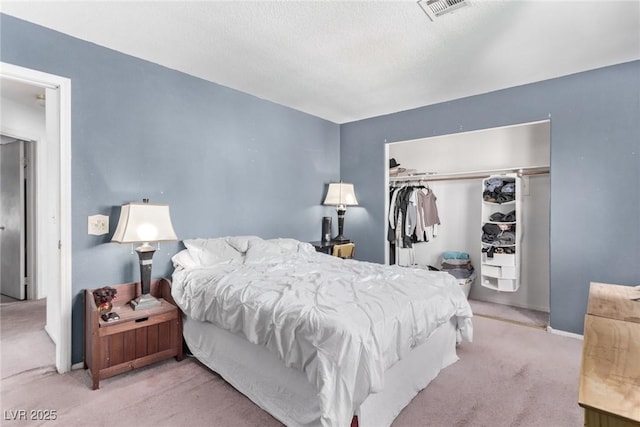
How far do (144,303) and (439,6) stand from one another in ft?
9.75

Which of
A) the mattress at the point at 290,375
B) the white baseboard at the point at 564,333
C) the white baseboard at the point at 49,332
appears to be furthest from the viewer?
the white baseboard at the point at 564,333

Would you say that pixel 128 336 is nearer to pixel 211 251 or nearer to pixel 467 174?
pixel 211 251

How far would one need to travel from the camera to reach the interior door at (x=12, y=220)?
4281 mm

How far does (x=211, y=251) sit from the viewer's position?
2973 millimetres

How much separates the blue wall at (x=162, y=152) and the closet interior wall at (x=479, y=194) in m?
1.96

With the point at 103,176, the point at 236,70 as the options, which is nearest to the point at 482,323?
the point at 236,70

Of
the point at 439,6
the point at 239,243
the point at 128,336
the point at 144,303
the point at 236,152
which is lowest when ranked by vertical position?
the point at 128,336

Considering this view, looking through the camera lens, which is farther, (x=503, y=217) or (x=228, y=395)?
(x=503, y=217)

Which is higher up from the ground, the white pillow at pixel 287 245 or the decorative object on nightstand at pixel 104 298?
the white pillow at pixel 287 245

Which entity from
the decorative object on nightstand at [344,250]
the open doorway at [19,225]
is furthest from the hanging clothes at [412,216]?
the open doorway at [19,225]

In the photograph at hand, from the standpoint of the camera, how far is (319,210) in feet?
15.3

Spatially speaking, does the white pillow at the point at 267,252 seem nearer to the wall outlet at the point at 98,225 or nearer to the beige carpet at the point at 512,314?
the wall outlet at the point at 98,225

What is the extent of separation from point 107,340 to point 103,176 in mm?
1264

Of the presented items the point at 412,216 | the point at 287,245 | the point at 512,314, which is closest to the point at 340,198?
the point at 412,216
